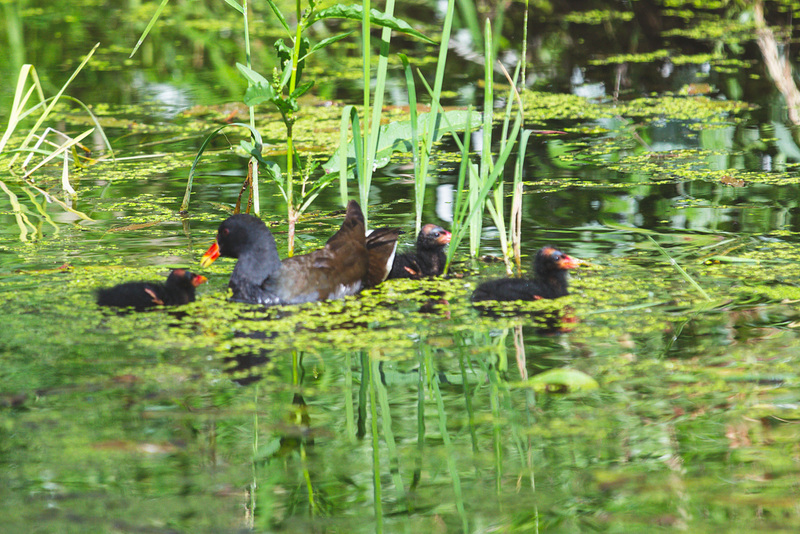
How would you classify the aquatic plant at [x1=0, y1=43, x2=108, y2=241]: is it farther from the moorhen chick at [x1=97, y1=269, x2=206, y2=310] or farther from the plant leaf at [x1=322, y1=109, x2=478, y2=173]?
the plant leaf at [x1=322, y1=109, x2=478, y2=173]

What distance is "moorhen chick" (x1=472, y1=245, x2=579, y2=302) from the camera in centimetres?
457

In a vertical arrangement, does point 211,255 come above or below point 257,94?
below

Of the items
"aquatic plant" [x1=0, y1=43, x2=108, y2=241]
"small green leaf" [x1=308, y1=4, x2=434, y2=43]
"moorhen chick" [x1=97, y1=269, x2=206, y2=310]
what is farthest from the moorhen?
"aquatic plant" [x1=0, y1=43, x2=108, y2=241]

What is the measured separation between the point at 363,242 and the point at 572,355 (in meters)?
1.53

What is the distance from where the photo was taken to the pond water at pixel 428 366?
2750mm

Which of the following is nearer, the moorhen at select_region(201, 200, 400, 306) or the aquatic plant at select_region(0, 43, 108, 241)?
the moorhen at select_region(201, 200, 400, 306)

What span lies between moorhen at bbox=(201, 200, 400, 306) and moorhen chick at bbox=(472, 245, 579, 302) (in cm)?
67

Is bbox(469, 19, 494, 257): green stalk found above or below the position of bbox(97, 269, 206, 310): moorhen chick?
above

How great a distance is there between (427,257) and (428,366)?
1505 mm

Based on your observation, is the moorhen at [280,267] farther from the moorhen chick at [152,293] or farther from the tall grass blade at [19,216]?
the tall grass blade at [19,216]

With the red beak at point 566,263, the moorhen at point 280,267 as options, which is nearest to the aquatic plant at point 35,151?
the moorhen at point 280,267

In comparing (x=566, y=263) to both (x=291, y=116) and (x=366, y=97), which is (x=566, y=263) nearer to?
(x=366, y=97)

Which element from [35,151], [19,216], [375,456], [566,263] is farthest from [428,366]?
[35,151]

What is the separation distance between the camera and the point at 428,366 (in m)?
3.81
